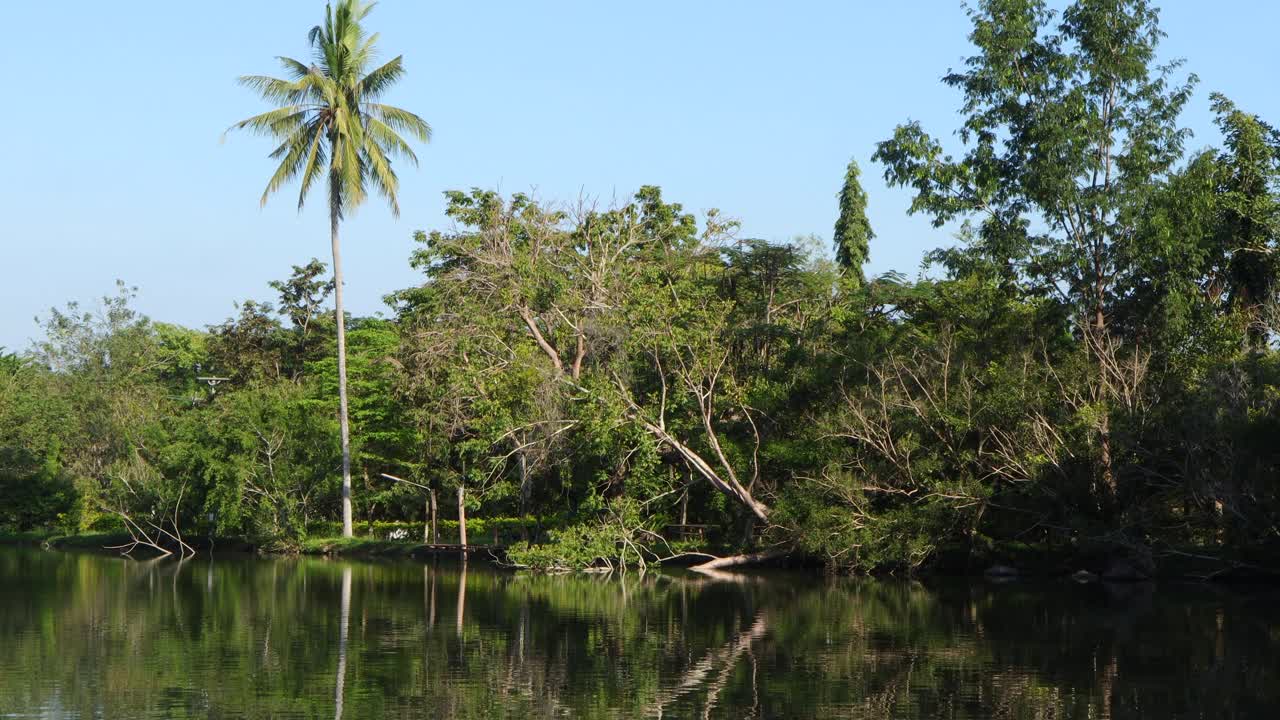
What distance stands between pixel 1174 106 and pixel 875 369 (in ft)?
32.1

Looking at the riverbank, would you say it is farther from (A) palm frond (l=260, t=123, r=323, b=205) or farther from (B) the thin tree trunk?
(A) palm frond (l=260, t=123, r=323, b=205)

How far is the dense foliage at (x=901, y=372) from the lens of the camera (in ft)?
103

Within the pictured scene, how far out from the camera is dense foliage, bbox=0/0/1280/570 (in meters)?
31.5

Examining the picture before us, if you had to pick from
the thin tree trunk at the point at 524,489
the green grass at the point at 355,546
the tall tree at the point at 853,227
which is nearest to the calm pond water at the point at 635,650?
the thin tree trunk at the point at 524,489

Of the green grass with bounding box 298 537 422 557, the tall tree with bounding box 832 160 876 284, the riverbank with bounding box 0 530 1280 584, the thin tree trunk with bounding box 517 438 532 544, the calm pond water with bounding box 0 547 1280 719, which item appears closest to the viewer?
the calm pond water with bounding box 0 547 1280 719

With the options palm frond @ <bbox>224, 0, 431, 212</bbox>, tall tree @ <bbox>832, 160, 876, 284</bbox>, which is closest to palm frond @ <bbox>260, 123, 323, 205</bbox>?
palm frond @ <bbox>224, 0, 431, 212</bbox>

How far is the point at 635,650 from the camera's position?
62.3ft

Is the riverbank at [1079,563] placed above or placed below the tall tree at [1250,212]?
below

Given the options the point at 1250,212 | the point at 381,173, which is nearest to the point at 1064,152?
the point at 1250,212

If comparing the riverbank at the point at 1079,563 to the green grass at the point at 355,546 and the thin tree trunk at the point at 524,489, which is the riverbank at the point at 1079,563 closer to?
the green grass at the point at 355,546

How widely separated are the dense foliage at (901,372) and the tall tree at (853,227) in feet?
57.4

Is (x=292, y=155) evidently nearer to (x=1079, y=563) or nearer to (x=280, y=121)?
(x=280, y=121)

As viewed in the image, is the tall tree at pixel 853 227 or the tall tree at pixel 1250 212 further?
the tall tree at pixel 853 227

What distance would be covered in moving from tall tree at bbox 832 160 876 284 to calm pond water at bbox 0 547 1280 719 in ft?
98.7
